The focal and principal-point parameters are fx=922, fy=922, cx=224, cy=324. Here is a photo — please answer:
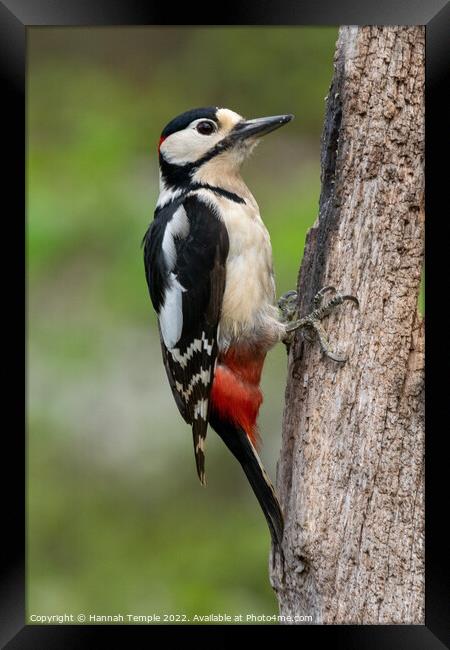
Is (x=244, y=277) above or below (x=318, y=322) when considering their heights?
above

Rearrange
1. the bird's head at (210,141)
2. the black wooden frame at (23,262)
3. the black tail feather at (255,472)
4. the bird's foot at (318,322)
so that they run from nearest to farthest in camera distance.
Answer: the black wooden frame at (23,262), the bird's foot at (318,322), the black tail feather at (255,472), the bird's head at (210,141)

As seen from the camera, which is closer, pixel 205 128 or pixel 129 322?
pixel 205 128

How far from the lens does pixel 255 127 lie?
11.1 ft

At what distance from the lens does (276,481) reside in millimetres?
3148

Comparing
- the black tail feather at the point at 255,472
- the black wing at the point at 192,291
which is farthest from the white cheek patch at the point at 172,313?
the black tail feather at the point at 255,472

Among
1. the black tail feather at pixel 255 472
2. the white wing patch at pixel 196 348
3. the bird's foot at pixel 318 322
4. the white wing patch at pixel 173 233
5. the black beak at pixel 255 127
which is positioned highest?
the black beak at pixel 255 127

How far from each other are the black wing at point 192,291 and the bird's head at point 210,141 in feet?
0.53

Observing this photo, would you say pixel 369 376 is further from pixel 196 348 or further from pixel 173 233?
pixel 173 233

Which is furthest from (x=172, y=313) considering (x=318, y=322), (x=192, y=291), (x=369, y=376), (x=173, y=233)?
(x=369, y=376)

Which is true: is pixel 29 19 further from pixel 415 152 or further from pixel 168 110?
pixel 168 110

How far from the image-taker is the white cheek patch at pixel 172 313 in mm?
3326

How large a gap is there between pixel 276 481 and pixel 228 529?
127 centimetres

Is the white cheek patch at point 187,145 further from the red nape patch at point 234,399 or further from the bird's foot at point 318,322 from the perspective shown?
the red nape patch at point 234,399

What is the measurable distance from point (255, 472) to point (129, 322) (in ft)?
5.82
